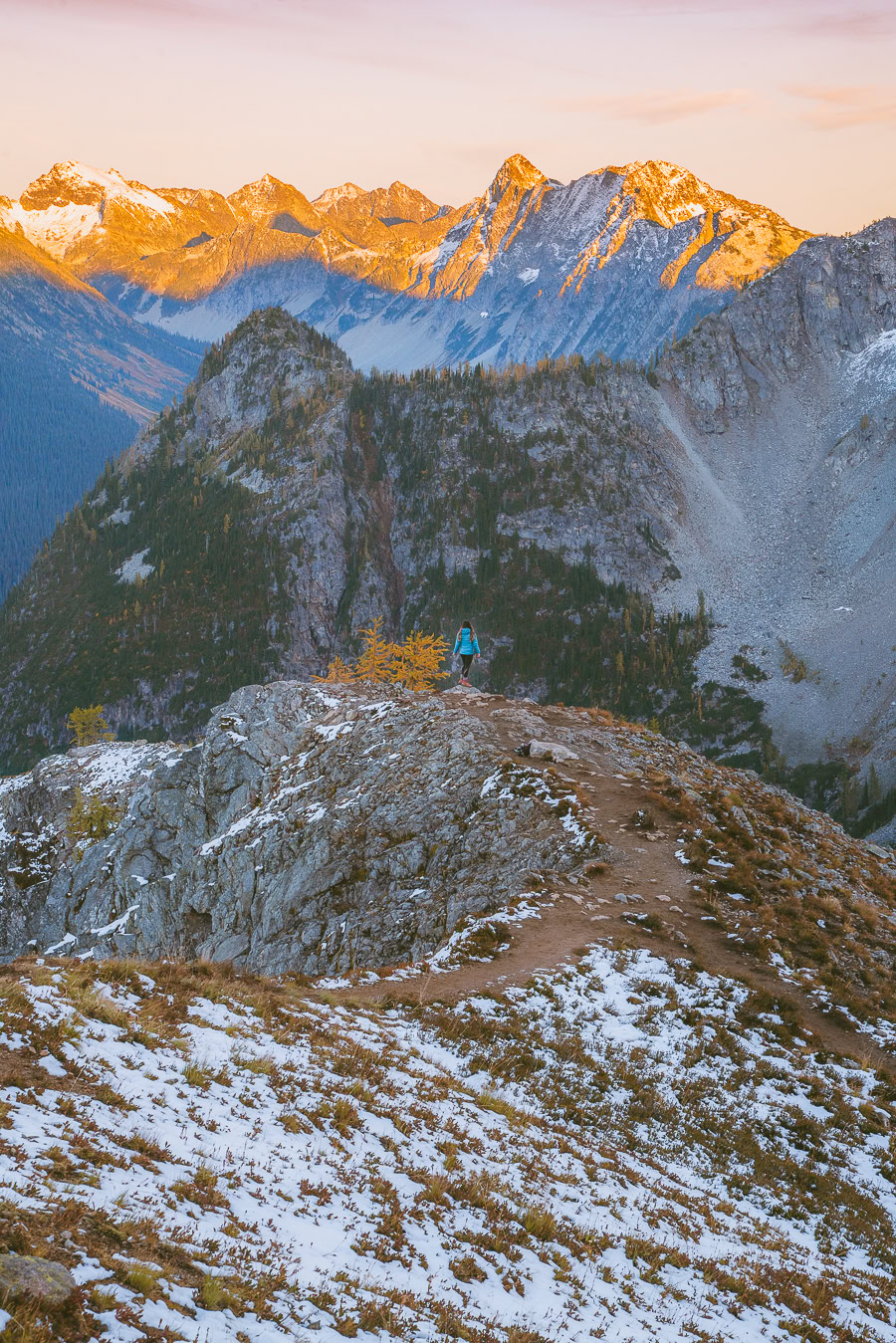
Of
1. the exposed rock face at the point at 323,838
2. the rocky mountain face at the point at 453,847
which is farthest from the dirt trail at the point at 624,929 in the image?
the exposed rock face at the point at 323,838

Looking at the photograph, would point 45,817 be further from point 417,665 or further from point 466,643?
point 466,643

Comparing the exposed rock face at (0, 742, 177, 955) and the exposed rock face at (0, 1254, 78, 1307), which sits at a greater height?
the exposed rock face at (0, 1254, 78, 1307)

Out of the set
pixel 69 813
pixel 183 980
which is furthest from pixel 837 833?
pixel 69 813

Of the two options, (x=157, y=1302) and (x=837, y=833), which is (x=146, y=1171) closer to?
(x=157, y=1302)

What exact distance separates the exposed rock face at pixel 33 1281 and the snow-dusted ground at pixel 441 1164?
33 centimetres

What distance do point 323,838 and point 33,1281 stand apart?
3498 cm

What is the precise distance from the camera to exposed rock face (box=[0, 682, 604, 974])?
120ft

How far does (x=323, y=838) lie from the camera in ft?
144

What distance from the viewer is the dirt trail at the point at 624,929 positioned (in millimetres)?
25875

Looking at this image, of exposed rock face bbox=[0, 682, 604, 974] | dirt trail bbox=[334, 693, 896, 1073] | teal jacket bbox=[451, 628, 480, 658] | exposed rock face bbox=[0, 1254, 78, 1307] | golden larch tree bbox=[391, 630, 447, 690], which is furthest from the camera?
golden larch tree bbox=[391, 630, 447, 690]

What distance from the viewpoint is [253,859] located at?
47562mm

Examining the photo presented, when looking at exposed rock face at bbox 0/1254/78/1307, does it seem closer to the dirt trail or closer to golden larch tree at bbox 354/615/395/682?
the dirt trail

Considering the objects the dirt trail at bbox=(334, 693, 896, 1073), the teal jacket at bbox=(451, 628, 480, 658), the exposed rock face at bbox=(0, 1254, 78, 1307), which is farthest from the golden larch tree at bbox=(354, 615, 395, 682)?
the exposed rock face at bbox=(0, 1254, 78, 1307)

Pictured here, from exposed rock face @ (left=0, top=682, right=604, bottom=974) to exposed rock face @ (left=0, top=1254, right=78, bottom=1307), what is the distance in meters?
24.0
